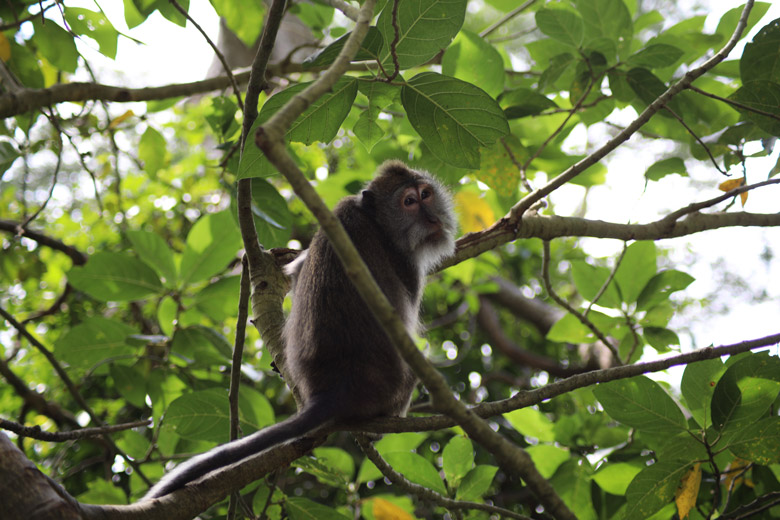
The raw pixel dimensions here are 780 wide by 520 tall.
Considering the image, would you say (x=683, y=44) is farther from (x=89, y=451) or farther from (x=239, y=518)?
(x=89, y=451)

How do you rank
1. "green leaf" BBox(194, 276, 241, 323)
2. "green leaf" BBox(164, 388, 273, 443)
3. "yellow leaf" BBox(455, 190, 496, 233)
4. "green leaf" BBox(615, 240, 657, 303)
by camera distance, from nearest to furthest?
1. "green leaf" BBox(164, 388, 273, 443)
2. "green leaf" BBox(615, 240, 657, 303)
3. "green leaf" BBox(194, 276, 241, 323)
4. "yellow leaf" BBox(455, 190, 496, 233)

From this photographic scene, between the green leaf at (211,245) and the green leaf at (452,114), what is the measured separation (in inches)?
55.6

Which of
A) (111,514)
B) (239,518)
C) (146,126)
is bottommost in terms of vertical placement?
(111,514)

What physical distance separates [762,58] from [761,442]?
161 cm

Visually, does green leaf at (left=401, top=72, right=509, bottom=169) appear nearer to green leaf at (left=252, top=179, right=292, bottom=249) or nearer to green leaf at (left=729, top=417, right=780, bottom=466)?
green leaf at (left=252, top=179, right=292, bottom=249)

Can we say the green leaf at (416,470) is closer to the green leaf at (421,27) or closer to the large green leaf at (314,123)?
the large green leaf at (314,123)

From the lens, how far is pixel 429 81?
206 centimetres

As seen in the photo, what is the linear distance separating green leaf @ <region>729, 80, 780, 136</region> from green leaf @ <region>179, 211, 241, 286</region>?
96.5 inches

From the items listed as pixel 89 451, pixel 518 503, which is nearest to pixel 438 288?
pixel 518 503

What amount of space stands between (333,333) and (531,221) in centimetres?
104

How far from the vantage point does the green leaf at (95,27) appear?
2596mm

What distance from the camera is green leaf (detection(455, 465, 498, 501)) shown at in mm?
2555

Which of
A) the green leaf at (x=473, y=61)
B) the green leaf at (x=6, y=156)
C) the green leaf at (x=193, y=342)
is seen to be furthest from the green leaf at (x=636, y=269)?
the green leaf at (x=6, y=156)

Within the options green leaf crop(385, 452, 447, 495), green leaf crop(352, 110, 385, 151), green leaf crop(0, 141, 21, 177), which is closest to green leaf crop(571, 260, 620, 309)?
green leaf crop(385, 452, 447, 495)
